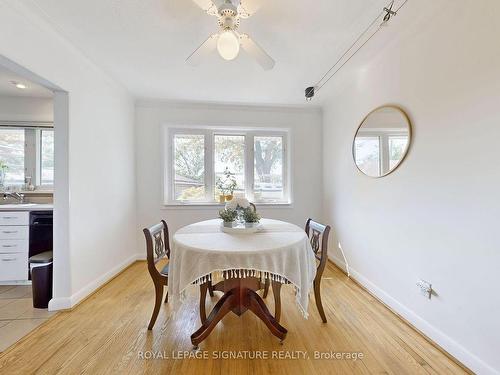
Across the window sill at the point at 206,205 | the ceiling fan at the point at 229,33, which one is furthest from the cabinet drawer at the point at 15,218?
the ceiling fan at the point at 229,33

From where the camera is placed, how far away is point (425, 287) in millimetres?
1701

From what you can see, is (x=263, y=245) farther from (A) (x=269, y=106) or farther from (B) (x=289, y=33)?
(A) (x=269, y=106)

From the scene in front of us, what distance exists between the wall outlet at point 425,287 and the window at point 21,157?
14.1 ft

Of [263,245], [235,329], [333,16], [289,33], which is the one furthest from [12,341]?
[333,16]

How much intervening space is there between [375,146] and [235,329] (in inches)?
82.2

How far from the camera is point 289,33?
183cm

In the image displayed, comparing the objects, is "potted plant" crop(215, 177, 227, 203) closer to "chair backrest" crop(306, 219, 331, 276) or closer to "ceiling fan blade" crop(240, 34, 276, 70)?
"chair backrest" crop(306, 219, 331, 276)

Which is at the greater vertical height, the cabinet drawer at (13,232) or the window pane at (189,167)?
the window pane at (189,167)

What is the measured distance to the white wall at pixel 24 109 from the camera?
2.99 metres

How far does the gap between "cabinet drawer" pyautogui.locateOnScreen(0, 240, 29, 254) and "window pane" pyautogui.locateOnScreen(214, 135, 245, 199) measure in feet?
7.38

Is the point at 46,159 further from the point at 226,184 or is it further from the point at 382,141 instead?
the point at 382,141

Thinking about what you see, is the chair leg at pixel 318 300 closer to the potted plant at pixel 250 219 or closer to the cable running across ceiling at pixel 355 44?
the potted plant at pixel 250 219

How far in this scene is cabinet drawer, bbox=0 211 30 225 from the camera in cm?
241

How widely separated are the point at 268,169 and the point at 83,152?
2.39 metres
